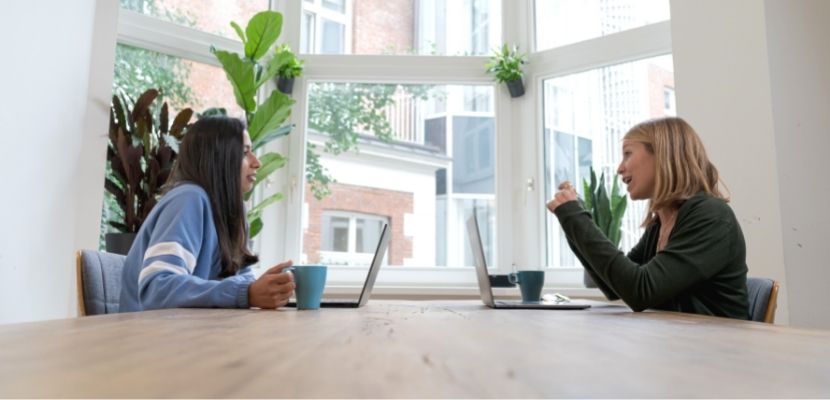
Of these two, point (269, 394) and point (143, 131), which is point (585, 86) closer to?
point (143, 131)

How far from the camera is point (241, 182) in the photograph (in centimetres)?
180

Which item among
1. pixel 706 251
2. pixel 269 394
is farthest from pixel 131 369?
pixel 706 251

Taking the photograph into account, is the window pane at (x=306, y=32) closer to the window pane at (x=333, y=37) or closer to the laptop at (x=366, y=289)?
the window pane at (x=333, y=37)

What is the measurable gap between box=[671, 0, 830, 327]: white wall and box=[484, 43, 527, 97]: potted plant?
103 cm

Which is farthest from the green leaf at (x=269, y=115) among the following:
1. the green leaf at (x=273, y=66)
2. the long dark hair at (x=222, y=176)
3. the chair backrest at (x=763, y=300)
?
the chair backrest at (x=763, y=300)

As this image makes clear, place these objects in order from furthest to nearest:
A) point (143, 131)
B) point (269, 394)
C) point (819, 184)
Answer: point (143, 131)
point (819, 184)
point (269, 394)

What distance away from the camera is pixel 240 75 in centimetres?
312

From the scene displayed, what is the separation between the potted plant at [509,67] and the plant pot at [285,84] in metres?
1.11

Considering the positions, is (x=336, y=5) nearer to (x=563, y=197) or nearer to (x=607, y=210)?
(x=607, y=210)

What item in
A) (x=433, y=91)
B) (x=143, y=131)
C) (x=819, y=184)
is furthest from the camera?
(x=433, y=91)

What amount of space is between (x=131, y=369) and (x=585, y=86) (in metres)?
3.49

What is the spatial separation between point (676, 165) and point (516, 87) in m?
1.98

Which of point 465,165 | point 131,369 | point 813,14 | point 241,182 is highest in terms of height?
point 813,14

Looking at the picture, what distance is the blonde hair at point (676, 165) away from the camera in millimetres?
1693
